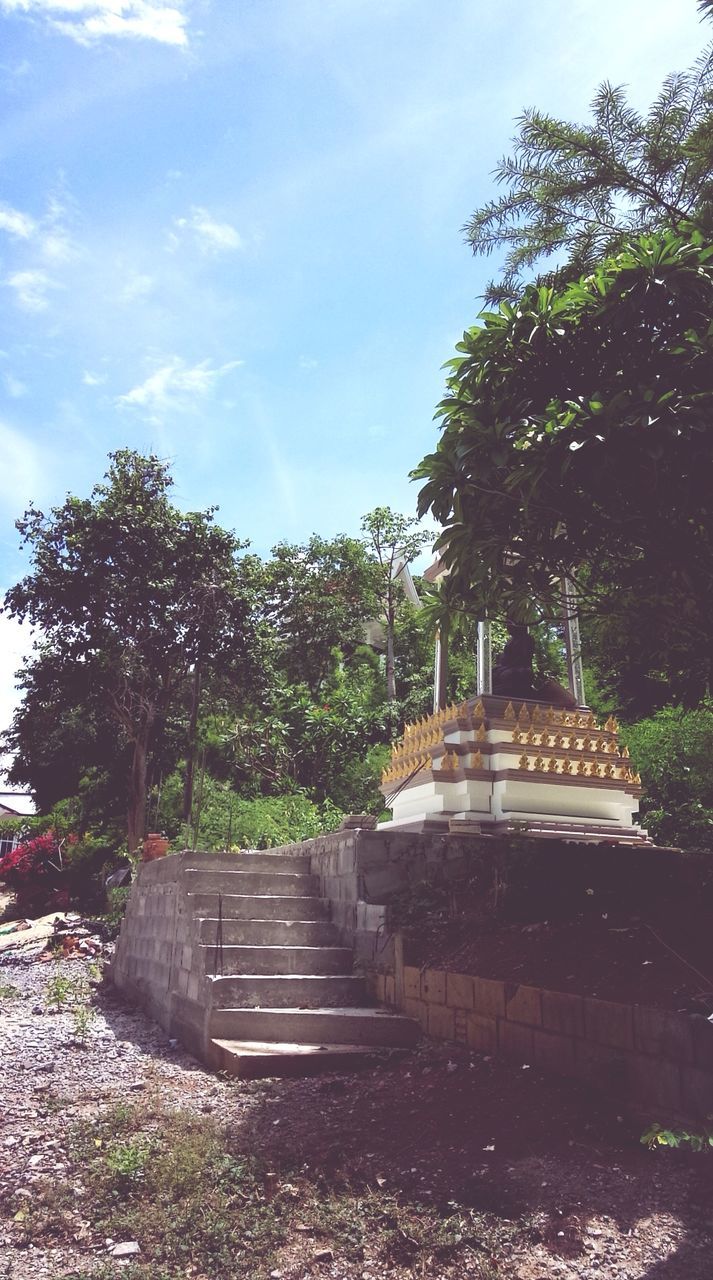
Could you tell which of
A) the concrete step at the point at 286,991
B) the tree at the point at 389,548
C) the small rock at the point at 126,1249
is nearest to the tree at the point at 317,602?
the tree at the point at 389,548

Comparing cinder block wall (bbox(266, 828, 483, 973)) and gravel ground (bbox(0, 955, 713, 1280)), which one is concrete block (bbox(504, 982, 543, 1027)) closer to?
gravel ground (bbox(0, 955, 713, 1280))

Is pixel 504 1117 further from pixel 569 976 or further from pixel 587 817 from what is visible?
pixel 587 817

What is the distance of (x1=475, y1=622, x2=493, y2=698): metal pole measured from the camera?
336 inches

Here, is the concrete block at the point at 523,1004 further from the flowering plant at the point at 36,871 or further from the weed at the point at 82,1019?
the flowering plant at the point at 36,871

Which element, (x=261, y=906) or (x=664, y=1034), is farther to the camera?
(x=261, y=906)

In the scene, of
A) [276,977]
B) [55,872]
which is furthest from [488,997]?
[55,872]

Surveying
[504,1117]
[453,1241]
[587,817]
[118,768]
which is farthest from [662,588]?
[118,768]

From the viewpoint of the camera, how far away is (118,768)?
767 inches

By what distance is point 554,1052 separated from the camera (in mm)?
4230

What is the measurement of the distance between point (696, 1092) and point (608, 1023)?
52 cm

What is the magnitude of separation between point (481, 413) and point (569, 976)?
9.16 ft

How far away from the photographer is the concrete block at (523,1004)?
4383mm

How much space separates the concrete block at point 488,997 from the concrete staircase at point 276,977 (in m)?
0.66

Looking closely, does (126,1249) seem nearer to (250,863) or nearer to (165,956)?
(165,956)
